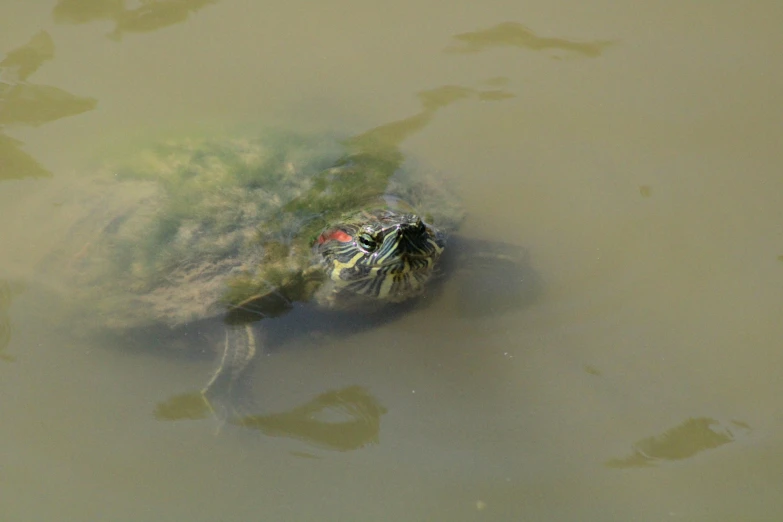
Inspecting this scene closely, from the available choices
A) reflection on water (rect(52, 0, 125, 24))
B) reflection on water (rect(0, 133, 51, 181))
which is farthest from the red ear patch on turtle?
reflection on water (rect(52, 0, 125, 24))

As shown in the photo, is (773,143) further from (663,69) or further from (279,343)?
(279,343)

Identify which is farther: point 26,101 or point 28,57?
point 28,57

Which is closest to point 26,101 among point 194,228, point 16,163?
point 16,163

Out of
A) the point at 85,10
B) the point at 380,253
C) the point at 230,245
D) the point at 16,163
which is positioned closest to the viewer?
the point at 380,253

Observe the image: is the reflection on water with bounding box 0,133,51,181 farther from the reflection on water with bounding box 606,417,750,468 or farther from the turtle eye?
the reflection on water with bounding box 606,417,750,468

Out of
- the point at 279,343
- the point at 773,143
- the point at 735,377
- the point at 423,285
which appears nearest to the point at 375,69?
the point at 423,285

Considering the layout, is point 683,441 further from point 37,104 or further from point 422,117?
point 37,104

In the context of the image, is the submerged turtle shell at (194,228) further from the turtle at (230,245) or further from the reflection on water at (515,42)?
the reflection on water at (515,42)
